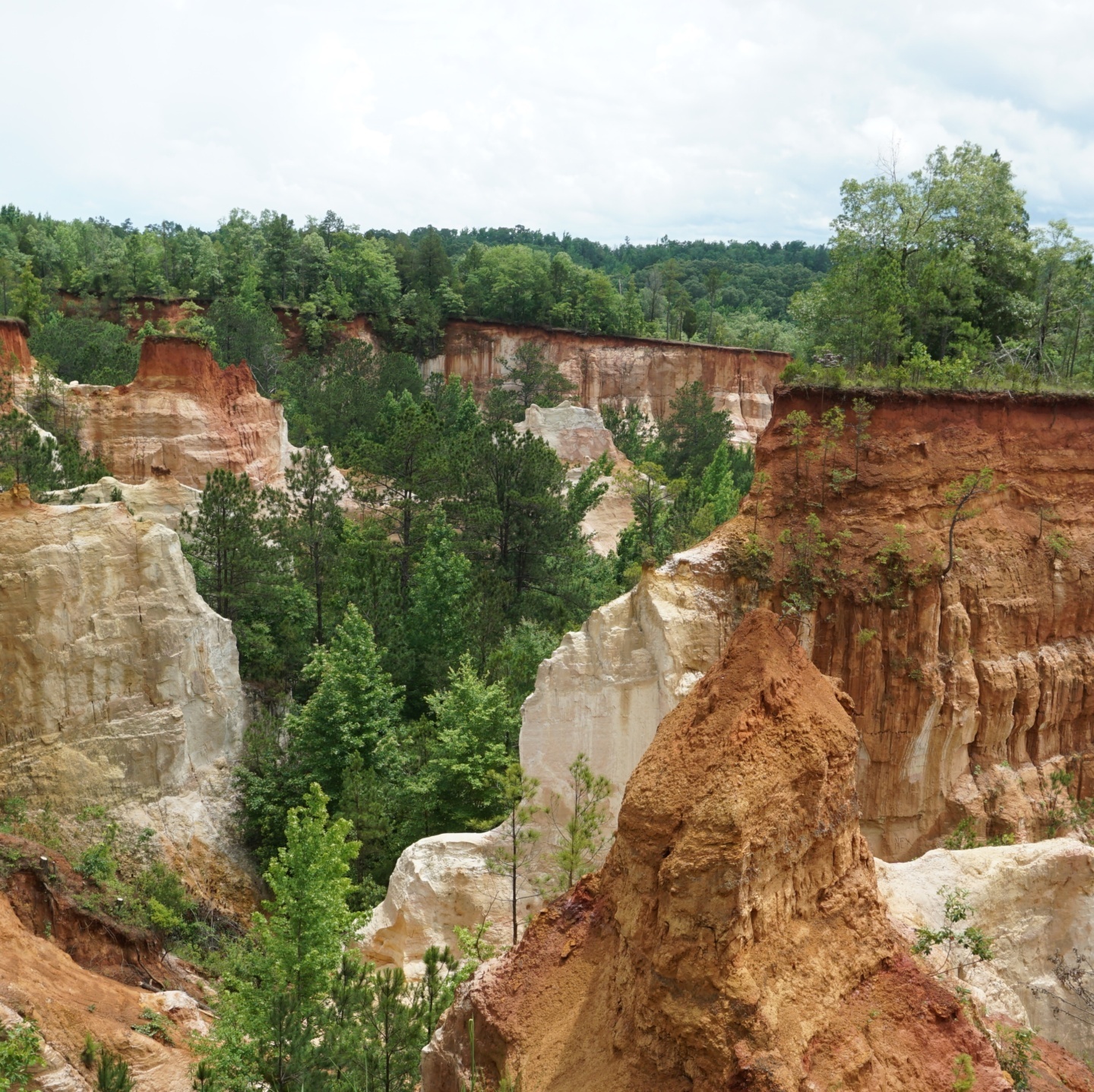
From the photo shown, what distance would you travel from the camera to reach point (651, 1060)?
8555 mm

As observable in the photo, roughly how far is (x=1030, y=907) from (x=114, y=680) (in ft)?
62.5

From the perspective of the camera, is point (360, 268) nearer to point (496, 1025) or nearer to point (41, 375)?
point (41, 375)

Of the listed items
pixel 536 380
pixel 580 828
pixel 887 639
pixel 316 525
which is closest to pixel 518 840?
pixel 580 828

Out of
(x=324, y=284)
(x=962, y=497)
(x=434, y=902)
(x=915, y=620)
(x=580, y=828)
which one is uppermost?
(x=324, y=284)

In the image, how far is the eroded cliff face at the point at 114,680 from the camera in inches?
918

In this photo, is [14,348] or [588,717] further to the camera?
[14,348]

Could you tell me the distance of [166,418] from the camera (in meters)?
37.4

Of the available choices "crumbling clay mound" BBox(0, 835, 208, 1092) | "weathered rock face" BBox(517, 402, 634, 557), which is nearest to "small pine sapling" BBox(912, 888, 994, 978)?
"crumbling clay mound" BBox(0, 835, 208, 1092)

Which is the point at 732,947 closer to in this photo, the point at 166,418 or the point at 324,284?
the point at 166,418

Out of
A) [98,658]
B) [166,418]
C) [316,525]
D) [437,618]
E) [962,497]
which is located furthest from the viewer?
[166,418]

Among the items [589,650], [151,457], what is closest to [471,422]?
[151,457]

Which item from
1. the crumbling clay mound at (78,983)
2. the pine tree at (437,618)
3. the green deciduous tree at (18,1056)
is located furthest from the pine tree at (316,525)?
the green deciduous tree at (18,1056)

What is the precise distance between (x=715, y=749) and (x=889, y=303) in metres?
18.9

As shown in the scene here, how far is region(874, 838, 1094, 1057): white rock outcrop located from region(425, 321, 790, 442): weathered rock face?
192ft
